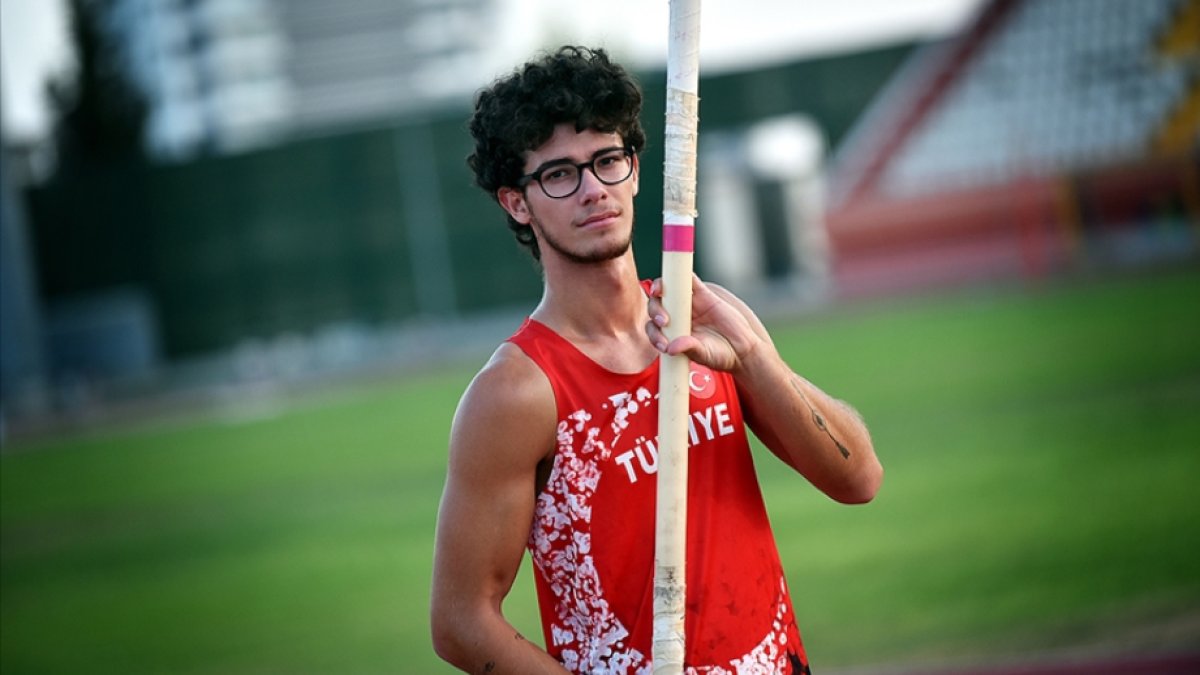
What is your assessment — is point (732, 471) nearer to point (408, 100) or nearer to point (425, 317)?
point (425, 317)

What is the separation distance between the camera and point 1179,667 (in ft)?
18.5

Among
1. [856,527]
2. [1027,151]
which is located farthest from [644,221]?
[856,527]

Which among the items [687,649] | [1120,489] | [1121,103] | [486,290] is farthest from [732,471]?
[486,290]

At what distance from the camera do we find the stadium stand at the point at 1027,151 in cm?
2948

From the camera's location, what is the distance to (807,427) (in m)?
→ 2.50

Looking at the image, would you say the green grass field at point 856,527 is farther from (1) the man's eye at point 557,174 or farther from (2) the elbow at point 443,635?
(1) the man's eye at point 557,174

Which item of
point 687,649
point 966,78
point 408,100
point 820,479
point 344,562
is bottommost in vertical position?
point 344,562

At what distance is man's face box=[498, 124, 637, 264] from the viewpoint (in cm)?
246

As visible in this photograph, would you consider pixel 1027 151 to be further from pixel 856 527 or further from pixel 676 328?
pixel 676 328

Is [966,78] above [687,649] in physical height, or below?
above

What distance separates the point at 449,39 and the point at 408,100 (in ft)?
17.1

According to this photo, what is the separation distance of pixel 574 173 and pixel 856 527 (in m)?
7.77

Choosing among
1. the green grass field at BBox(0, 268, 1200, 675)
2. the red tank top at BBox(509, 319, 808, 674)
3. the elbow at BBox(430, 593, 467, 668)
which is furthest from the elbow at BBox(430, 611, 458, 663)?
the green grass field at BBox(0, 268, 1200, 675)

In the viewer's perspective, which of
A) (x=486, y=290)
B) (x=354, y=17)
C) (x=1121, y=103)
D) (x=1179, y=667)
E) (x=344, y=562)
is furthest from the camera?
(x=354, y=17)
